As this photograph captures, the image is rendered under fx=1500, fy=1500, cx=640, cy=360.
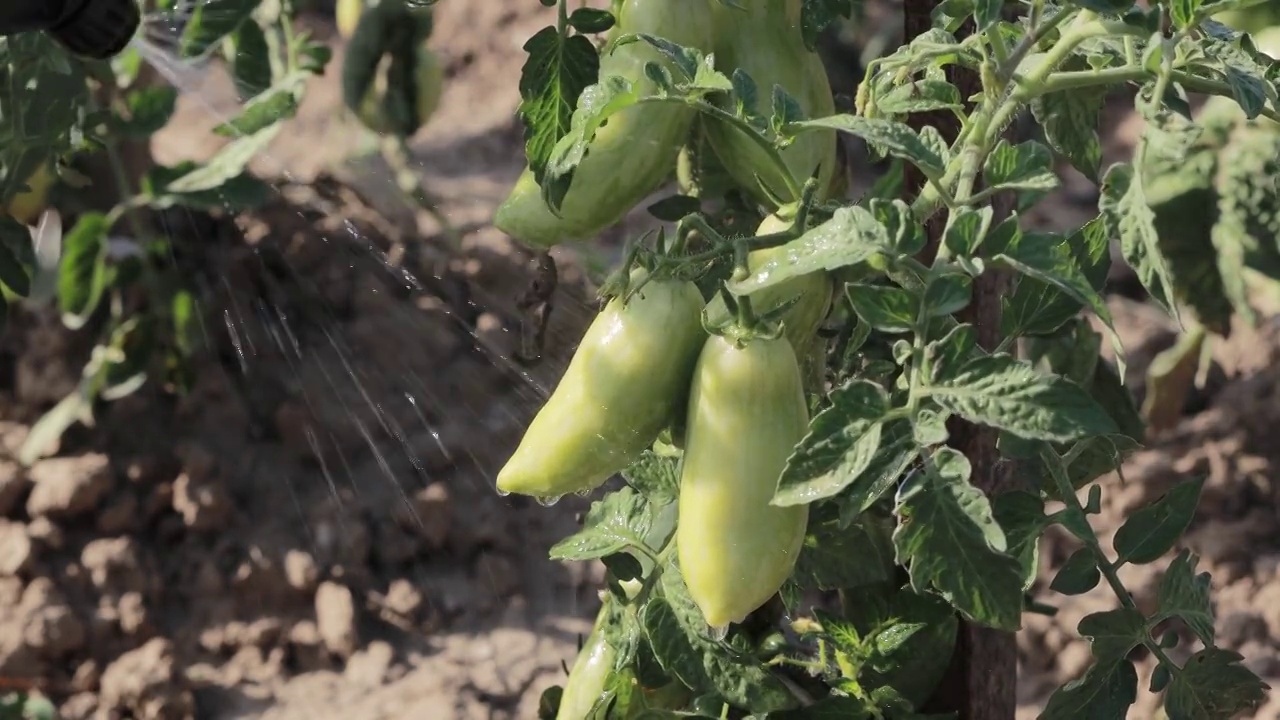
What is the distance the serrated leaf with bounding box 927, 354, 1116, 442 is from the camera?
27.1 inches

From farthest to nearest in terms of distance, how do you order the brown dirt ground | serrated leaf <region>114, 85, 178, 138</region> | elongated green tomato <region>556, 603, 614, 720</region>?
1. the brown dirt ground
2. serrated leaf <region>114, 85, 178, 138</region>
3. elongated green tomato <region>556, 603, 614, 720</region>

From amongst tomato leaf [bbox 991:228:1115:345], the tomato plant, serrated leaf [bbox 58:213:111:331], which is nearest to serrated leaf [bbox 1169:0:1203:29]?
the tomato plant

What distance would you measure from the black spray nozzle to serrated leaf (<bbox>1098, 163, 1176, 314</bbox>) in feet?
2.15

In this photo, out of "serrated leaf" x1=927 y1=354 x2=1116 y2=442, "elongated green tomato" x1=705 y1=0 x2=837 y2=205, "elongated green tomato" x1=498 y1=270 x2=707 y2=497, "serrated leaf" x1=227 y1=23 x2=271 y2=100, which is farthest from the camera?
"serrated leaf" x1=227 y1=23 x2=271 y2=100

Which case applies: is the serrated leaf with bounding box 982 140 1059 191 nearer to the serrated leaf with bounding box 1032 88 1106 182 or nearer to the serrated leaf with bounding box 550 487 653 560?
the serrated leaf with bounding box 1032 88 1106 182

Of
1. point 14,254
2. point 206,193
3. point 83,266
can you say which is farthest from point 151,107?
point 14,254

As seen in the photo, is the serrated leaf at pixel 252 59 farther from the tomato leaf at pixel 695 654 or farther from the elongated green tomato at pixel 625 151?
the tomato leaf at pixel 695 654

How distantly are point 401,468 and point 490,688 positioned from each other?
1.43ft

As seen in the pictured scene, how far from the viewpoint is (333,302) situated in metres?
2.40

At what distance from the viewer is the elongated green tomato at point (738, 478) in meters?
0.77

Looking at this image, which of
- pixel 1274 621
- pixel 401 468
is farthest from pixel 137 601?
pixel 1274 621

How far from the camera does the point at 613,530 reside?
98cm

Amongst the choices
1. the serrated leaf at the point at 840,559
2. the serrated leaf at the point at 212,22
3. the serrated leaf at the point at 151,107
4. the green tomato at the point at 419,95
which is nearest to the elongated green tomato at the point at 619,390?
the serrated leaf at the point at 840,559

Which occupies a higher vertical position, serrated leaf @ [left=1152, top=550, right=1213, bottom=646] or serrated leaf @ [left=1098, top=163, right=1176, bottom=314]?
serrated leaf @ [left=1098, top=163, right=1176, bottom=314]
